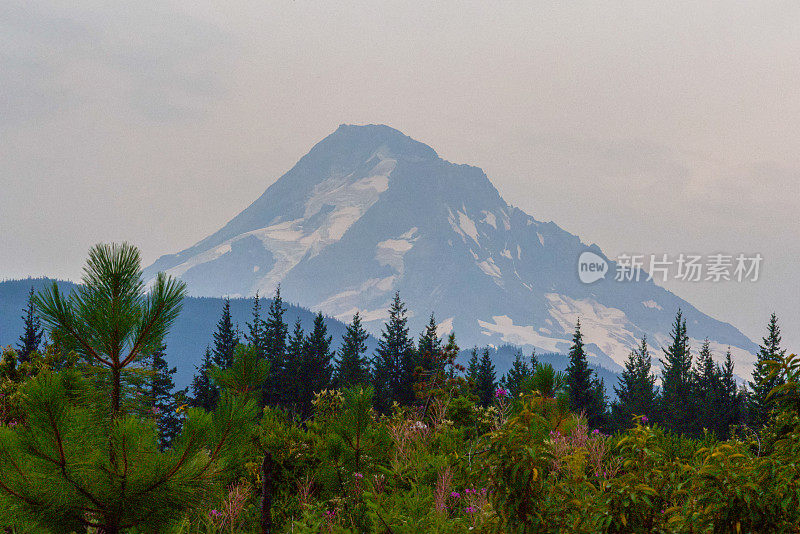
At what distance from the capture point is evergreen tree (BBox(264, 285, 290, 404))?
4178cm

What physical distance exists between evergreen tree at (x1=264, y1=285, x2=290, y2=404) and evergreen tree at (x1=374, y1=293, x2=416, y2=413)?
22.5 feet

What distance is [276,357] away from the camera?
43.7 meters

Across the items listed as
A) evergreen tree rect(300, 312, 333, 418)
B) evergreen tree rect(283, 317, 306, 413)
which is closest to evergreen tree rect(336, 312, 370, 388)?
evergreen tree rect(300, 312, 333, 418)

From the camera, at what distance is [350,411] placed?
298 inches

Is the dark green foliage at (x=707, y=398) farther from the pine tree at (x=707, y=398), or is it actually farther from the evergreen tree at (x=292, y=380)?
the evergreen tree at (x=292, y=380)

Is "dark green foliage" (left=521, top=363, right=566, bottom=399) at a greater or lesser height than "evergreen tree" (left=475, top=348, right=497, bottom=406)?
greater

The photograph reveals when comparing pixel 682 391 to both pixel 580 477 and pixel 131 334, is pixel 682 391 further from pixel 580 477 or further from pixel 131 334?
pixel 131 334

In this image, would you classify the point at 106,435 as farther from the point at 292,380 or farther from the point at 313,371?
the point at 292,380

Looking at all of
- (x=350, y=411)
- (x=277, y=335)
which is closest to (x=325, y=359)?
(x=277, y=335)

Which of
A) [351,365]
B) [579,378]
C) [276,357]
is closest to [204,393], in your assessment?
[276,357]

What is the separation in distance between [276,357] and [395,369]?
30.9 ft

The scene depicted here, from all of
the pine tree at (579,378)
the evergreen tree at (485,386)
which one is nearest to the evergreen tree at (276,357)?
the evergreen tree at (485,386)

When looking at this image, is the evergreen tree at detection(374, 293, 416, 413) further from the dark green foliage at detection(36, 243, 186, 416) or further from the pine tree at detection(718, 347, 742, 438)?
the dark green foliage at detection(36, 243, 186, 416)

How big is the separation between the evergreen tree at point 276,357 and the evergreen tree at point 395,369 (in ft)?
22.5
